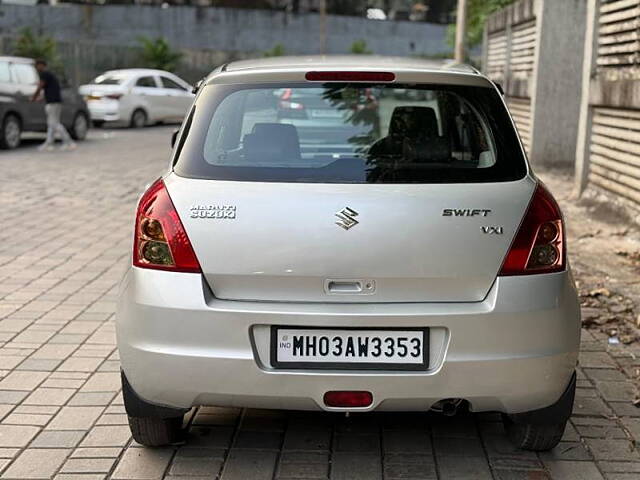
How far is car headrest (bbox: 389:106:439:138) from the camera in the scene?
4044 millimetres

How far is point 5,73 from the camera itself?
55.0 feet

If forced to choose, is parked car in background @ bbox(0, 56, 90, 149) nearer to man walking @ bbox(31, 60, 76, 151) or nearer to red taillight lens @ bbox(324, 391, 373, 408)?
man walking @ bbox(31, 60, 76, 151)

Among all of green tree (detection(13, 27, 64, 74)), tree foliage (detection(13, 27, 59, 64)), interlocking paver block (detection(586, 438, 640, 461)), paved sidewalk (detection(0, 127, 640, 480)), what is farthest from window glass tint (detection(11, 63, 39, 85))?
interlocking paver block (detection(586, 438, 640, 461))

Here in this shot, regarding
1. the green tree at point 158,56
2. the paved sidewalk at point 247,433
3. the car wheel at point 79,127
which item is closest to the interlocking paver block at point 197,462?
the paved sidewalk at point 247,433

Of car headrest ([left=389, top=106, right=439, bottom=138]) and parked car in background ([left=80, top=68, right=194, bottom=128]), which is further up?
car headrest ([left=389, top=106, right=439, bottom=138])

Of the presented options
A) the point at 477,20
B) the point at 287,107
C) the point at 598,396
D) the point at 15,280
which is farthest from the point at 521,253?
the point at 477,20

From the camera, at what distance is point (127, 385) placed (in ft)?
11.1

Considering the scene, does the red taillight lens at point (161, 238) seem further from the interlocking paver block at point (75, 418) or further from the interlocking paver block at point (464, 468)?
the interlocking paver block at point (464, 468)

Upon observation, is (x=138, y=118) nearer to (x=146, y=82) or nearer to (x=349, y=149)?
(x=146, y=82)

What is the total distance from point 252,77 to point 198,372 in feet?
3.91

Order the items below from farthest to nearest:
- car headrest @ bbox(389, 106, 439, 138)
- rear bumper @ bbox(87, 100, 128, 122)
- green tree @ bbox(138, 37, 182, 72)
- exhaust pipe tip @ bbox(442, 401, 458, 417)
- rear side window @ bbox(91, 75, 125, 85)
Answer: green tree @ bbox(138, 37, 182, 72) → rear side window @ bbox(91, 75, 125, 85) → rear bumper @ bbox(87, 100, 128, 122) → car headrest @ bbox(389, 106, 439, 138) → exhaust pipe tip @ bbox(442, 401, 458, 417)

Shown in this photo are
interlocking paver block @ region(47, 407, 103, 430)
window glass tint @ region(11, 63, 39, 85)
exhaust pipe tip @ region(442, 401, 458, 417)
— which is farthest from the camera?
window glass tint @ region(11, 63, 39, 85)

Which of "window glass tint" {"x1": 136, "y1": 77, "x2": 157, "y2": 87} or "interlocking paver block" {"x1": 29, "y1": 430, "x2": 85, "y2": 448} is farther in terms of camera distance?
"window glass tint" {"x1": 136, "y1": 77, "x2": 157, "y2": 87}

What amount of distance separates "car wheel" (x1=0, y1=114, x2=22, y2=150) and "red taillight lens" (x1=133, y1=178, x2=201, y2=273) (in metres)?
14.0
